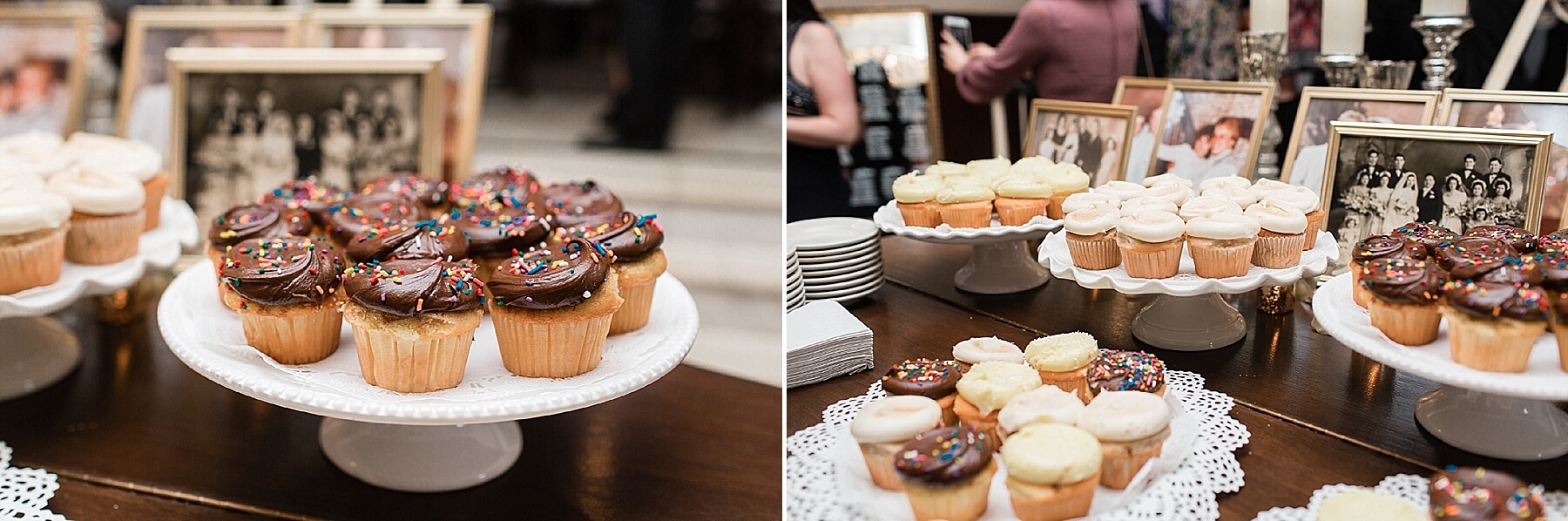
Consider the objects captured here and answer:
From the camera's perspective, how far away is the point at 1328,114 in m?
1.77

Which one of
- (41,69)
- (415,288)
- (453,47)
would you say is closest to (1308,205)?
(415,288)

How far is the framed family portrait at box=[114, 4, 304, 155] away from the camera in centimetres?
294

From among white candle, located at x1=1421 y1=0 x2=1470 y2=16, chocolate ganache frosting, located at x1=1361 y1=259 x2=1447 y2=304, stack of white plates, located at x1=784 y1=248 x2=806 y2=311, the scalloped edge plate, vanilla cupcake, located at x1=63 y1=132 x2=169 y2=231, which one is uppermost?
white candle, located at x1=1421 y1=0 x2=1470 y2=16

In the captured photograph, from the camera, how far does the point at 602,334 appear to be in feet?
5.50

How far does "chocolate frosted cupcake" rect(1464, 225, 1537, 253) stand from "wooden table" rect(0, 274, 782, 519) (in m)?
1.09

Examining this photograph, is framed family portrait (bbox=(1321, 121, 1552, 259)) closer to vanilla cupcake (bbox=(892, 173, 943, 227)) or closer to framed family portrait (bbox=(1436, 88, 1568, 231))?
framed family portrait (bbox=(1436, 88, 1568, 231))

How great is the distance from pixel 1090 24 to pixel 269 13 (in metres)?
2.25

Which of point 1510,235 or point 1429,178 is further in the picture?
point 1429,178

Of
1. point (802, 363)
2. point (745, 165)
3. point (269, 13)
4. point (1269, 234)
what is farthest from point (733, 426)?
point (745, 165)

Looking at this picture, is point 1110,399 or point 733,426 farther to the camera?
point 733,426

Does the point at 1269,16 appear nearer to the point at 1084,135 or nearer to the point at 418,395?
the point at 1084,135

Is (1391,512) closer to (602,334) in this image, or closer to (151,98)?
(602,334)

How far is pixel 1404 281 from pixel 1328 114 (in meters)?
0.48

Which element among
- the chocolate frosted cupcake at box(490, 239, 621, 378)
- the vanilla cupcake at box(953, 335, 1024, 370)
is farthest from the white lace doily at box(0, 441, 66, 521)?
the vanilla cupcake at box(953, 335, 1024, 370)
